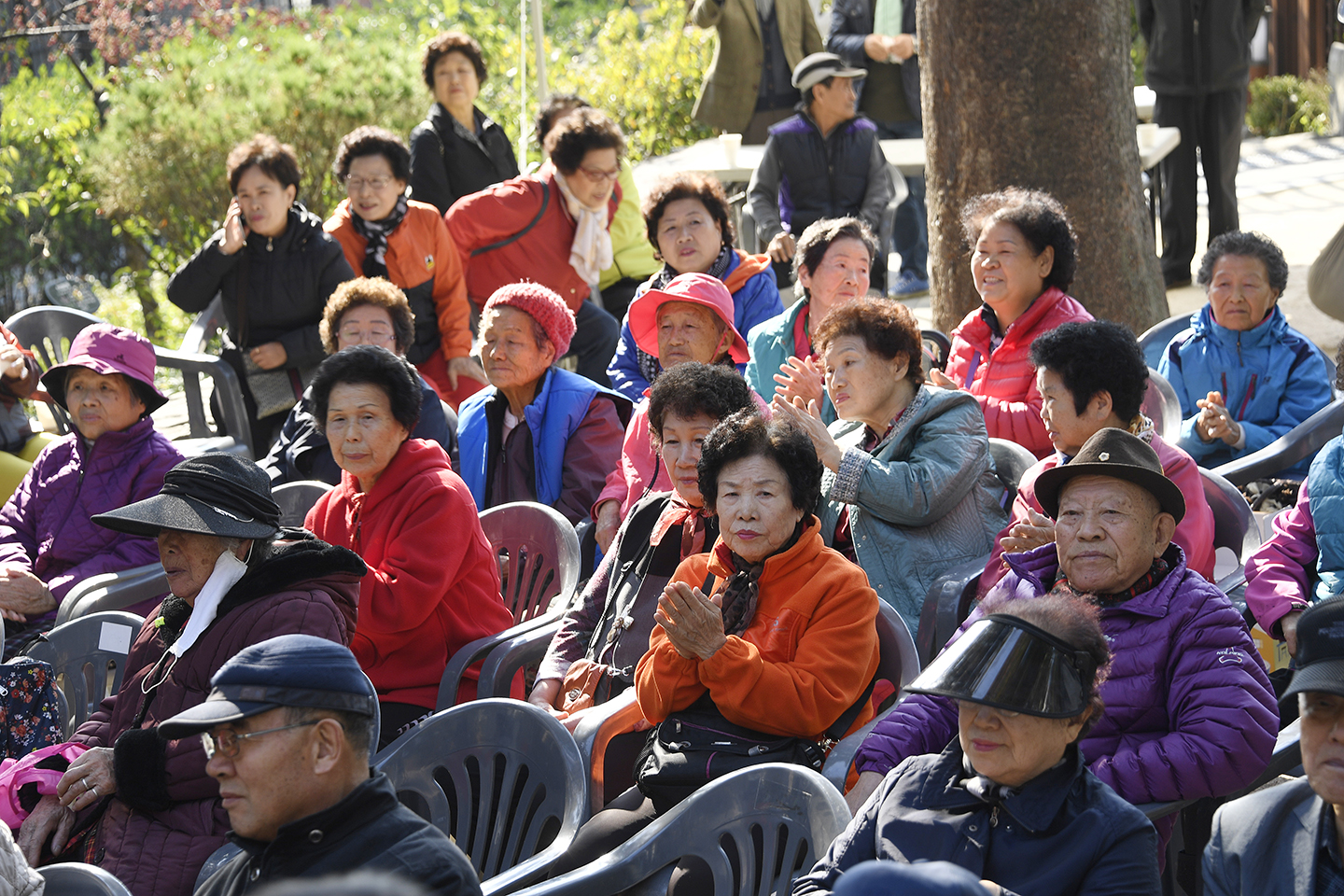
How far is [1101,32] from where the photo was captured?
19.3ft

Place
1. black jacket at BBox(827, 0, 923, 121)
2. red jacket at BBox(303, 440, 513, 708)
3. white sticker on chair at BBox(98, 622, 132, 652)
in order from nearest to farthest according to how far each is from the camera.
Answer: red jacket at BBox(303, 440, 513, 708), white sticker on chair at BBox(98, 622, 132, 652), black jacket at BBox(827, 0, 923, 121)

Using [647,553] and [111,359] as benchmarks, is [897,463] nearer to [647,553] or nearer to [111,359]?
[647,553]

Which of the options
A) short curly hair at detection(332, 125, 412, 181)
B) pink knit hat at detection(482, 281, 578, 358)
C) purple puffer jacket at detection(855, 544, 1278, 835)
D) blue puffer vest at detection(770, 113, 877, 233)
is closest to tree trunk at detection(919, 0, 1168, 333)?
blue puffer vest at detection(770, 113, 877, 233)

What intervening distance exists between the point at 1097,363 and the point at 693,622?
1.36 meters

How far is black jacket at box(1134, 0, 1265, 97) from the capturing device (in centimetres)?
796

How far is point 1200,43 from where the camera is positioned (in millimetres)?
8070

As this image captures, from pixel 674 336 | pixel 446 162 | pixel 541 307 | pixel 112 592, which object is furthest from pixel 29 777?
pixel 446 162

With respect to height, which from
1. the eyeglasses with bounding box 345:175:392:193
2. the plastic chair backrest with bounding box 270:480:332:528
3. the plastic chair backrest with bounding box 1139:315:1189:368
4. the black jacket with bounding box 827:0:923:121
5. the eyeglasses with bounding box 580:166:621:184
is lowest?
the plastic chair backrest with bounding box 270:480:332:528

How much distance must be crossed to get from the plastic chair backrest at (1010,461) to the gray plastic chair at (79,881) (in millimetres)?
2638

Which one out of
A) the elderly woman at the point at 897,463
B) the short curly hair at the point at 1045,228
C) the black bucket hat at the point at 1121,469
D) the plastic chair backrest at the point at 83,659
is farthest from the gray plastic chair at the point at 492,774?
the short curly hair at the point at 1045,228

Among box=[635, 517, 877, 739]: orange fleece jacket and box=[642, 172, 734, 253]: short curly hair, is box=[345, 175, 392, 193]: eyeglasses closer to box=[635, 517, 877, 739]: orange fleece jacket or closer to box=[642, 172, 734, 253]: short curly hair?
box=[642, 172, 734, 253]: short curly hair

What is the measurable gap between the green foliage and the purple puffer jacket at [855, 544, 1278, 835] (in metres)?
13.2

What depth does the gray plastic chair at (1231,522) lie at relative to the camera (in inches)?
145

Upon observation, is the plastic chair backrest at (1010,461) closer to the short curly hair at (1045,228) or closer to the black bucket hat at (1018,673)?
the short curly hair at (1045,228)
